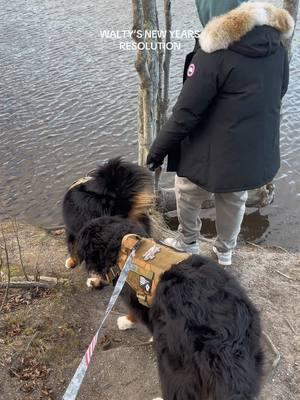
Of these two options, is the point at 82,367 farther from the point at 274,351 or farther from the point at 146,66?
the point at 146,66

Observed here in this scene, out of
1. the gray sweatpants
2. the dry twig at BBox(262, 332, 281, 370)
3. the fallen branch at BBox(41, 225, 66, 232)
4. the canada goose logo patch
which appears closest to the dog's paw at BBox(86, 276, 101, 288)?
the gray sweatpants

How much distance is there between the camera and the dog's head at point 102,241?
290cm

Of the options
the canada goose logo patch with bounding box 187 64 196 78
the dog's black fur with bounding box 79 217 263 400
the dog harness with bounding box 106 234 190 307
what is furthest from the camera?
the canada goose logo patch with bounding box 187 64 196 78

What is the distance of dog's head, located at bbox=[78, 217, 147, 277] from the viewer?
A: 9.53ft

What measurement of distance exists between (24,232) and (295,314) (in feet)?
11.1

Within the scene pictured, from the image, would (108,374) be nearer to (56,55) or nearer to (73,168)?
(73,168)

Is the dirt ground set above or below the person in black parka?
below

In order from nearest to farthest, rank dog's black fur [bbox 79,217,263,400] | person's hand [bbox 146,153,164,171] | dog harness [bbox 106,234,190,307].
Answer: dog's black fur [bbox 79,217,263,400]
dog harness [bbox 106,234,190,307]
person's hand [bbox 146,153,164,171]

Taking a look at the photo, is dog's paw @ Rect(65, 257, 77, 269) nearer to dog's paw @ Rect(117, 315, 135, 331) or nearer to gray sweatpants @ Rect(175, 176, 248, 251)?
dog's paw @ Rect(117, 315, 135, 331)

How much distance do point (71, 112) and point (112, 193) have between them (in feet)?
18.9

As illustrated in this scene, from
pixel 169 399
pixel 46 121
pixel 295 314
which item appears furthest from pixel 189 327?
pixel 46 121

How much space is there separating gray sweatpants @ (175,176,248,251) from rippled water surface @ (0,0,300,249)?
7.25 ft

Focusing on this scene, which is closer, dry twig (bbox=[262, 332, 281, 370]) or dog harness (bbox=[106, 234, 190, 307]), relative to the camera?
dog harness (bbox=[106, 234, 190, 307])

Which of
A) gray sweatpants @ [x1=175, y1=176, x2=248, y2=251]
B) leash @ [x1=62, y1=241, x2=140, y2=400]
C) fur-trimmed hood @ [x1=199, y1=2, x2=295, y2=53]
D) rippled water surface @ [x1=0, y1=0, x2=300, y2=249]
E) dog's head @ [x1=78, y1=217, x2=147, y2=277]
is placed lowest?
rippled water surface @ [x1=0, y1=0, x2=300, y2=249]
